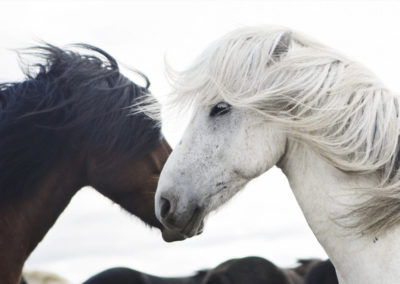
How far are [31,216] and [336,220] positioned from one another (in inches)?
79.2

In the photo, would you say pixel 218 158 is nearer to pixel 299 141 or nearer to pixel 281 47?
pixel 299 141

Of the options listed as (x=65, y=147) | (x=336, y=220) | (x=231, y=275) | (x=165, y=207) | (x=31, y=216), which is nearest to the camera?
(x=336, y=220)

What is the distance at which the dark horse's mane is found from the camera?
443 centimetres

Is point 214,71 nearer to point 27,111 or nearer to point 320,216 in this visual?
point 320,216

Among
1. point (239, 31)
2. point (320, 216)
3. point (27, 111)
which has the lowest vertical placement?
point (27, 111)

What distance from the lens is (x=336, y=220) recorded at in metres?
3.08

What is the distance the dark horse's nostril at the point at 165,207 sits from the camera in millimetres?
3303

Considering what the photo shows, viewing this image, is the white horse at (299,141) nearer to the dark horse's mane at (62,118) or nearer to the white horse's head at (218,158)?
the white horse's head at (218,158)

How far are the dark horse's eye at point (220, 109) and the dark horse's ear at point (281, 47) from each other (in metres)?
0.29

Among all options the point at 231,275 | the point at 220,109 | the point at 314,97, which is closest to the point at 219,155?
the point at 220,109

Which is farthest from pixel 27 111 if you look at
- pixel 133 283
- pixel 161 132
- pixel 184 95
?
pixel 133 283

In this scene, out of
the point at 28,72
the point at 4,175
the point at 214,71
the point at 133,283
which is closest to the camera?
the point at 214,71

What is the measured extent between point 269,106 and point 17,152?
1.85 m

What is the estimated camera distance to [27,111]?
4500 mm
